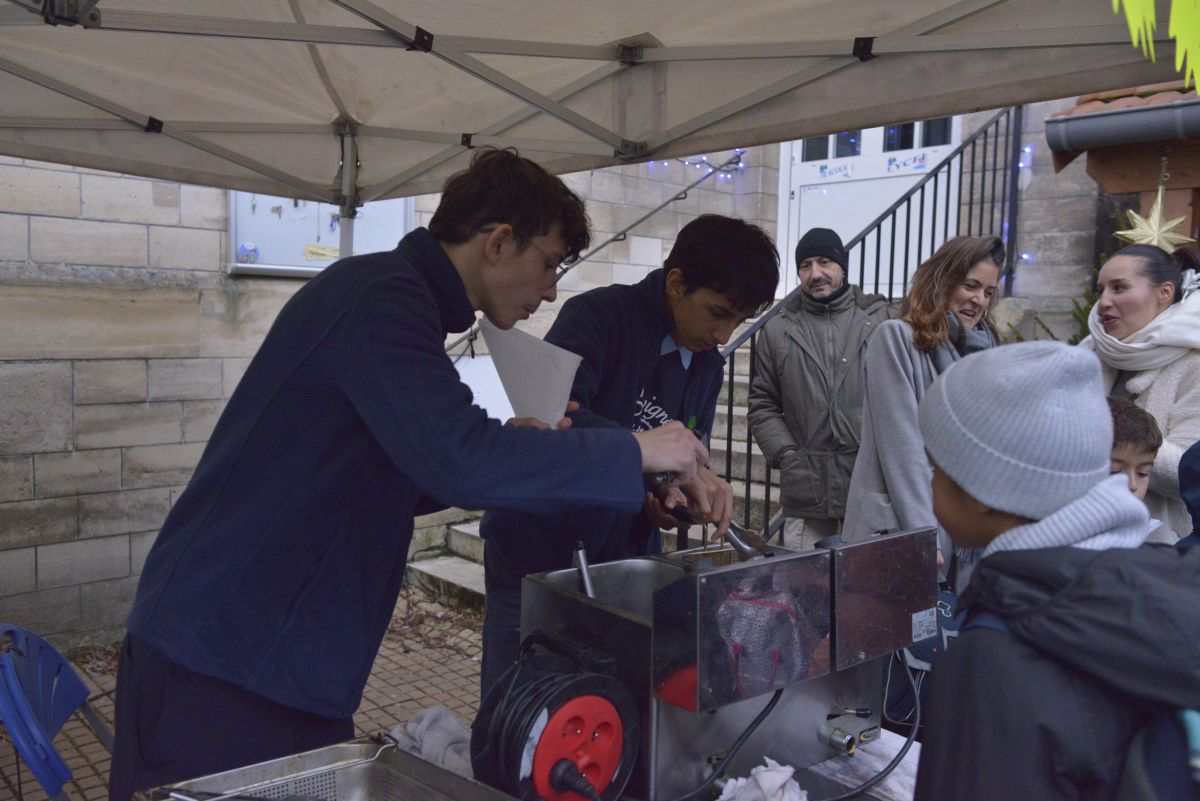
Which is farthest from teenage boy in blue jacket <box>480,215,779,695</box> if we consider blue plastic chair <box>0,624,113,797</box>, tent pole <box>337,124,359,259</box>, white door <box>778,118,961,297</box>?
white door <box>778,118,961,297</box>

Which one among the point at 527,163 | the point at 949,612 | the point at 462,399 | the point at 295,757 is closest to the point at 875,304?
the point at 949,612

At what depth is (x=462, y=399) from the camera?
55.6 inches

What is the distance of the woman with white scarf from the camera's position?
2752 mm

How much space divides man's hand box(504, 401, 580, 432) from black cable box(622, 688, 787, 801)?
1.82ft

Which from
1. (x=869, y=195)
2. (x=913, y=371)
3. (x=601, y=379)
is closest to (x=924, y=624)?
(x=601, y=379)

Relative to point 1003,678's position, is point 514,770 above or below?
below

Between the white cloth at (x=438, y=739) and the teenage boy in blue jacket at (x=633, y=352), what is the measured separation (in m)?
0.56

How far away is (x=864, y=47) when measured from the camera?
90.4 inches

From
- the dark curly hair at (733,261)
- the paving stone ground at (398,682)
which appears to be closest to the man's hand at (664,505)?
the dark curly hair at (733,261)

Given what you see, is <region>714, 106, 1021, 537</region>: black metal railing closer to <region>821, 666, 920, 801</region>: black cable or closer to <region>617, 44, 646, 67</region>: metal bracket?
<region>617, 44, 646, 67</region>: metal bracket

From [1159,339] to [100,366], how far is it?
15.5 ft

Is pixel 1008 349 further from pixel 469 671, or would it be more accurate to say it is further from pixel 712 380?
pixel 469 671

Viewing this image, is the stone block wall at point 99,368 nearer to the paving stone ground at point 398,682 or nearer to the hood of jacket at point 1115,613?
the paving stone ground at point 398,682

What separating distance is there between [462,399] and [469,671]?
3.81 metres
